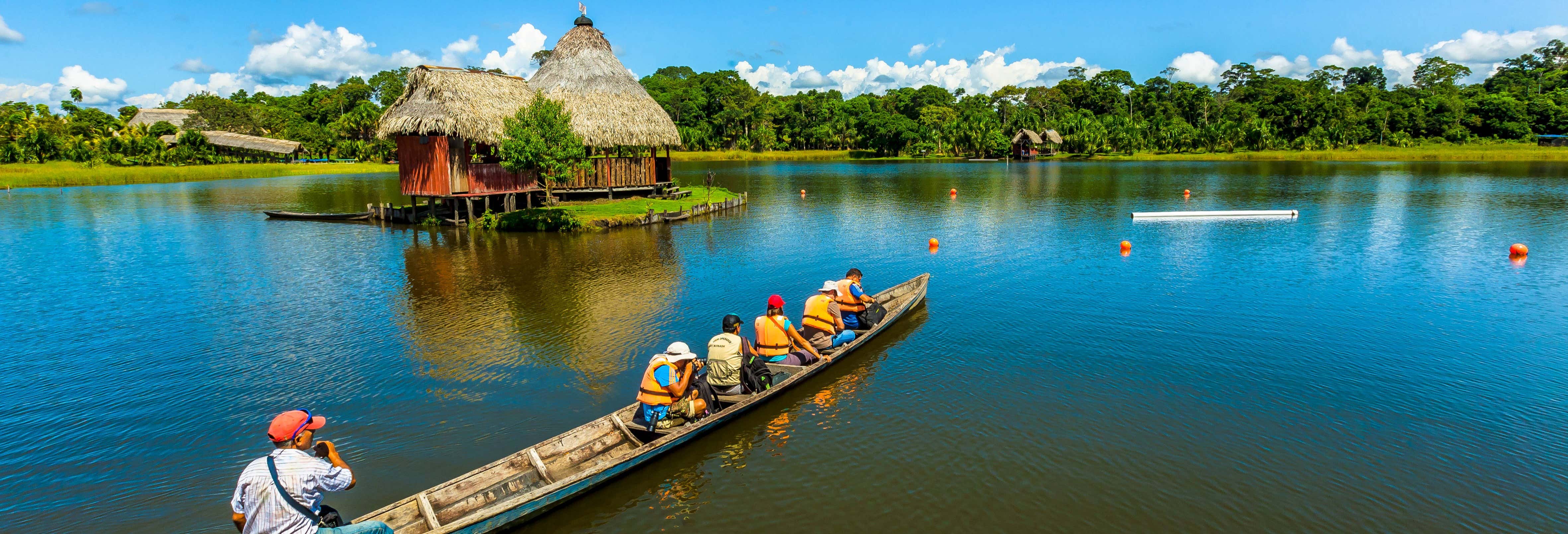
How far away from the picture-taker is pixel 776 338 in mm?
→ 14336

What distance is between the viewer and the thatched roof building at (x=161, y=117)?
94.9 m

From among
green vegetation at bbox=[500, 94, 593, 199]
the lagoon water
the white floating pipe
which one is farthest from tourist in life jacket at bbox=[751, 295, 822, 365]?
the white floating pipe

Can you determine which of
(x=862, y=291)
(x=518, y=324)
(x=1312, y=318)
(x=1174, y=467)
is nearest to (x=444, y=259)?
(x=518, y=324)

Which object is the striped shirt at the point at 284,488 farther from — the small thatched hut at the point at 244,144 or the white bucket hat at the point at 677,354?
the small thatched hut at the point at 244,144

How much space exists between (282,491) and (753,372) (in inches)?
289

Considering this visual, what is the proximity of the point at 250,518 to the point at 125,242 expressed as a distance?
32.1 metres

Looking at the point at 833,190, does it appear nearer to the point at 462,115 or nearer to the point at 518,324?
the point at 462,115

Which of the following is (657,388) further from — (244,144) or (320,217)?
(244,144)

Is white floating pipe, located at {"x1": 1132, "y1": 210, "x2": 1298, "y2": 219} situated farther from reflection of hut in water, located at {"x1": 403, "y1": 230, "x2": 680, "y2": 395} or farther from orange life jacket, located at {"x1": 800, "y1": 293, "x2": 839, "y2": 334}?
orange life jacket, located at {"x1": 800, "y1": 293, "x2": 839, "y2": 334}

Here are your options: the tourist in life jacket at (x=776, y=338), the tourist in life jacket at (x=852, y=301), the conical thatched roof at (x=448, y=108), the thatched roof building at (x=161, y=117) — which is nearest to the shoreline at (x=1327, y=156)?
the conical thatched roof at (x=448, y=108)

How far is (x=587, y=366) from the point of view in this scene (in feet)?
50.9

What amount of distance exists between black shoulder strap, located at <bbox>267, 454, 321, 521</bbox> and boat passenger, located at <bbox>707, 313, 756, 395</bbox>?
252 inches

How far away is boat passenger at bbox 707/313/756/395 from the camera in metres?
12.8

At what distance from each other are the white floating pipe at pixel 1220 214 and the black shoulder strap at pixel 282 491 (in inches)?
1438
